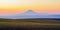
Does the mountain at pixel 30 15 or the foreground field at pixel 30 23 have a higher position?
the mountain at pixel 30 15

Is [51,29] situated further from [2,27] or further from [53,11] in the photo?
[2,27]

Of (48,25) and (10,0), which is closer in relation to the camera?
(48,25)

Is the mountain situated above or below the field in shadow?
above

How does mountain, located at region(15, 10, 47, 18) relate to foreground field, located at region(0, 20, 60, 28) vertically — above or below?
above

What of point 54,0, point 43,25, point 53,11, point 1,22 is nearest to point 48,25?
point 43,25

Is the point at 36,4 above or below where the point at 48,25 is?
above

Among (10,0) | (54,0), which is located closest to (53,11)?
(54,0)

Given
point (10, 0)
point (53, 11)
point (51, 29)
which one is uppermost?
point (10, 0)

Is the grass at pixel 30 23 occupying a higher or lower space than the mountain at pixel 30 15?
lower

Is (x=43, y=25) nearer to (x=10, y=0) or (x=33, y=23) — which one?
(x=33, y=23)

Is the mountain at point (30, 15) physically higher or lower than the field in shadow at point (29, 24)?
higher
